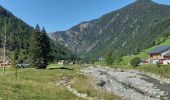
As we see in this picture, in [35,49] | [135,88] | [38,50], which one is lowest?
[135,88]

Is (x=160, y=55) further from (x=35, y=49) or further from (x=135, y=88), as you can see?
(x=135, y=88)

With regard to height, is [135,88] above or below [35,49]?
below

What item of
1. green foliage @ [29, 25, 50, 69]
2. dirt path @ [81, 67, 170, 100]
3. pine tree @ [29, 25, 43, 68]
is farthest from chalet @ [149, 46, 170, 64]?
pine tree @ [29, 25, 43, 68]

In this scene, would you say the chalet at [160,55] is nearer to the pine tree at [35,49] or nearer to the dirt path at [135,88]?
the dirt path at [135,88]

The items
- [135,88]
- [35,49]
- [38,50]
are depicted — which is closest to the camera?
[135,88]

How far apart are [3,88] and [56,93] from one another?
557cm

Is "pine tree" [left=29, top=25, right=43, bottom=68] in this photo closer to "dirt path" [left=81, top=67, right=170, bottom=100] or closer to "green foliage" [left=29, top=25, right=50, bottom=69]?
"green foliage" [left=29, top=25, right=50, bottom=69]

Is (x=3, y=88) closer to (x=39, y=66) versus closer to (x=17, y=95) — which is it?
(x=17, y=95)

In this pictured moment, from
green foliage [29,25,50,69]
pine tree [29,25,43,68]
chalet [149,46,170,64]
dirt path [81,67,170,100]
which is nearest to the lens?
dirt path [81,67,170,100]

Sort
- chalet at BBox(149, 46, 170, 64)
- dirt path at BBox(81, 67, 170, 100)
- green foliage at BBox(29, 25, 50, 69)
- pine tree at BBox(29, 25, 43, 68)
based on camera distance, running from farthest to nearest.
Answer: chalet at BBox(149, 46, 170, 64)
green foliage at BBox(29, 25, 50, 69)
pine tree at BBox(29, 25, 43, 68)
dirt path at BBox(81, 67, 170, 100)

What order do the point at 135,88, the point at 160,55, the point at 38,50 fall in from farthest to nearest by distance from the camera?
the point at 160,55 → the point at 38,50 → the point at 135,88

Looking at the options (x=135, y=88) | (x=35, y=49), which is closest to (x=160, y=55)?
(x=35, y=49)

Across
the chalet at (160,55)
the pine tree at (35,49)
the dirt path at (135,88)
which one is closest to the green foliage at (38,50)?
the pine tree at (35,49)

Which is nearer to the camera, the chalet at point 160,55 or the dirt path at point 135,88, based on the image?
the dirt path at point 135,88
